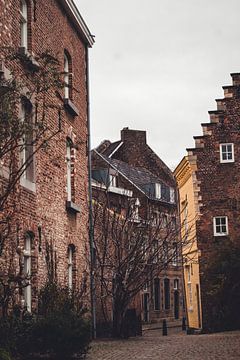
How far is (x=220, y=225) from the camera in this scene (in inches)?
1411

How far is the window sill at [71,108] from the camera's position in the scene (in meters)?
23.6

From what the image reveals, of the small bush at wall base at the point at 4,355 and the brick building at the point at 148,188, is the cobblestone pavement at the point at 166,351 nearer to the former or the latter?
the small bush at wall base at the point at 4,355

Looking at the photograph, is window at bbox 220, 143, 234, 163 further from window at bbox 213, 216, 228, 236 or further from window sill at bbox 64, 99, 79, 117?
window sill at bbox 64, 99, 79, 117

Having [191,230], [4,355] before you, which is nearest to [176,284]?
[191,230]

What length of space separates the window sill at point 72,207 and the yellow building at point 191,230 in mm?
10760

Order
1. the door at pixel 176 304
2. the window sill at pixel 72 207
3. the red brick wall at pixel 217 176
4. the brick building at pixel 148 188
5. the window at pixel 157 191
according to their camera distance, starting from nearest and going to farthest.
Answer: the window sill at pixel 72 207, the red brick wall at pixel 217 176, the brick building at pixel 148 188, the door at pixel 176 304, the window at pixel 157 191

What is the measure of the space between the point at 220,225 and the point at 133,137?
3191 centimetres

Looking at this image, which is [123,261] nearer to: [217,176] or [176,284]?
[217,176]

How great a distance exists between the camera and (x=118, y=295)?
27484mm

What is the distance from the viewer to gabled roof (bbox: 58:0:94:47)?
79.6 feet

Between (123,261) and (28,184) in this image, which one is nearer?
(28,184)

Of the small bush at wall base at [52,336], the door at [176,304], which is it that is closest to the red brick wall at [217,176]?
the small bush at wall base at [52,336]

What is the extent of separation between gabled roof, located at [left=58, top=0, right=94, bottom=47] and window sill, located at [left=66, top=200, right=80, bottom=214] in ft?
20.7

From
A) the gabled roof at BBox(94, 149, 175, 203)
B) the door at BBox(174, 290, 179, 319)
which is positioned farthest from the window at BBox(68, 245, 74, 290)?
the door at BBox(174, 290, 179, 319)
